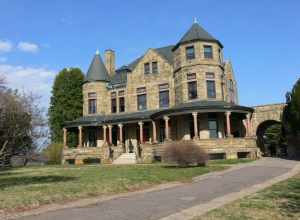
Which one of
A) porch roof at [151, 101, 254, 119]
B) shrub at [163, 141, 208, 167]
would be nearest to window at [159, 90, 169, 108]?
porch roof at [151, 101, 254, 119]

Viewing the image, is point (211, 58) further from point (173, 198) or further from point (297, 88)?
point (173, 198)

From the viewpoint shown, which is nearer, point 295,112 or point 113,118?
point 295,112

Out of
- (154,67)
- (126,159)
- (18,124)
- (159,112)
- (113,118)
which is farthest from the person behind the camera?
(113,118)

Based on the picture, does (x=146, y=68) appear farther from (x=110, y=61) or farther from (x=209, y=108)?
(x=209, y=108)

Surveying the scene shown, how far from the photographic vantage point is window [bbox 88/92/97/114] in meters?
44.1

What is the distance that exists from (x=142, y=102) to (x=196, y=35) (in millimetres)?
10087

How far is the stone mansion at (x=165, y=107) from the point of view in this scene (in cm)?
3244

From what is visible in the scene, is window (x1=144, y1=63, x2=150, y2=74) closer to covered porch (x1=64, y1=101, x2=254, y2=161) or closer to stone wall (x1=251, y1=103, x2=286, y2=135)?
covered porch (x1=64, y1=101, x2=254, y2=161)

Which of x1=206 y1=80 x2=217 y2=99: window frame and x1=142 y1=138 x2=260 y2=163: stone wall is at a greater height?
x1=206 y1=80 x2=217 y2=99: window frame

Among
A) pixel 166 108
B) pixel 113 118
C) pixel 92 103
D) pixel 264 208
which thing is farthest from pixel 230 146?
pixel 264 208

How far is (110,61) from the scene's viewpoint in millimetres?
49219

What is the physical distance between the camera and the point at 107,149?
1510 inches

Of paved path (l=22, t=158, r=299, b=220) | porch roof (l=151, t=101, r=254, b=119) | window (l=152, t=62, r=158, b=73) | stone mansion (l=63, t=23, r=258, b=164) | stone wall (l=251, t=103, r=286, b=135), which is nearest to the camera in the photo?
paved path (l=22, t=158, r=299, b=220)

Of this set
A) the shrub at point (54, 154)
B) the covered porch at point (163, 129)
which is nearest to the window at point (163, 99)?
the covered porch at point (163, 129)
